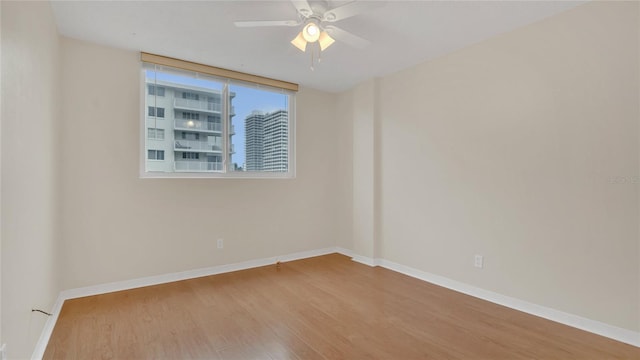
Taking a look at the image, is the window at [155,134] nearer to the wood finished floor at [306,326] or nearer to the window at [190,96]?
the window at [190,96]

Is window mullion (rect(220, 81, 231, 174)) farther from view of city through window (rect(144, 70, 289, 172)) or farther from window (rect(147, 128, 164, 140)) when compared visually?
window (rect(147, 128, 164, 140))

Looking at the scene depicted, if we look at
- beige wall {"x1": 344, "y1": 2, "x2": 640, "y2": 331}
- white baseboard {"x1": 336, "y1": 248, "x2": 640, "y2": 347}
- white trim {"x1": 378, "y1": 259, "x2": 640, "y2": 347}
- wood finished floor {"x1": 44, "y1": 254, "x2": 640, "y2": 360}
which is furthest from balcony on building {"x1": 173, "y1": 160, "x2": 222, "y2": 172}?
white trim {"x1": 378, "y1": 259, "x2": 640, "y2": 347}

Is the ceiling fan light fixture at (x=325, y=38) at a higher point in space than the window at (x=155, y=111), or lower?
higher

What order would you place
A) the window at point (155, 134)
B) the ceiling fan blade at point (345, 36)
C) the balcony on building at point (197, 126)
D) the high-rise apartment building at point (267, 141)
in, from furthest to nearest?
the high-rise apartment building at point (267, 141)
the balcony on building at point (197, 126)
the window at point (155, 134)
the ceiling fan blade at point (345, 36)

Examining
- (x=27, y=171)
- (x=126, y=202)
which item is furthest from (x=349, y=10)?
(x=126, y=202)

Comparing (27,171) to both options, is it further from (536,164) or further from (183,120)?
(536,164)

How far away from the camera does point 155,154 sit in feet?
10.9

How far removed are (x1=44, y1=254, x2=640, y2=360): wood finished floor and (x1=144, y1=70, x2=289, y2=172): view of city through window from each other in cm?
143

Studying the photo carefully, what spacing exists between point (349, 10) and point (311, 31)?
33 cm

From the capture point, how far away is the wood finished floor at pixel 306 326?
1987 mm

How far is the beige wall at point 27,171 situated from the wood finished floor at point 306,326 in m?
0.44

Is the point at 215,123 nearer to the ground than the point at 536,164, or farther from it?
farther from it

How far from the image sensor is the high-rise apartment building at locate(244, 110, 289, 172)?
158 inches

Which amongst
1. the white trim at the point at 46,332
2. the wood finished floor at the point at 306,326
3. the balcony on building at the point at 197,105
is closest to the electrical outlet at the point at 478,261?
the wood finished floor at the point at 306,326
